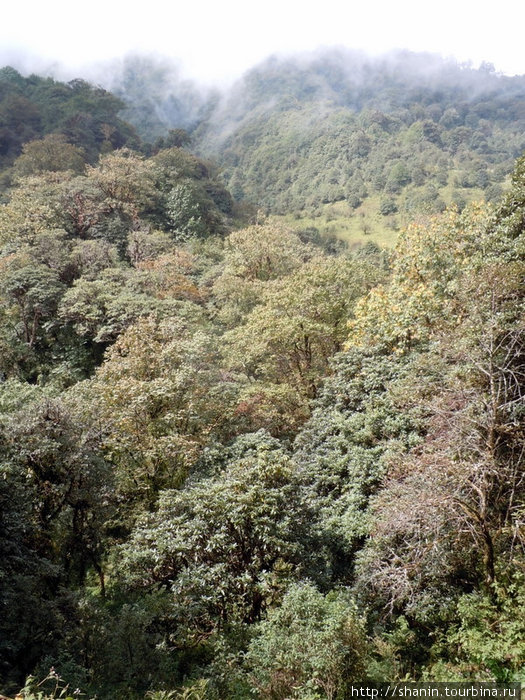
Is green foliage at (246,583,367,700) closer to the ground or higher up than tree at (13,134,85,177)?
closer to the ground

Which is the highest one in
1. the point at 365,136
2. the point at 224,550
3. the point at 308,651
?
the point at 365,136

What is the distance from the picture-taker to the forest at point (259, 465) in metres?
6.35

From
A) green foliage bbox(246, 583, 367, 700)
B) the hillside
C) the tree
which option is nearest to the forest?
green foliage bbox(246, 583, 367, 700)

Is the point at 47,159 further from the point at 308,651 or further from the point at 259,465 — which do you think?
the point at 308,651

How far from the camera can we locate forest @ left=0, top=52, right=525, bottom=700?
20.8 ft

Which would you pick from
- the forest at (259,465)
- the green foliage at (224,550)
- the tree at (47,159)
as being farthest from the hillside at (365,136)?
the green foliage at (224,550)

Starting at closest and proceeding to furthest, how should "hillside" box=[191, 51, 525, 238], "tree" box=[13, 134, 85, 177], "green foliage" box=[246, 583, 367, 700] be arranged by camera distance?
"green foliage" box=[246, 583, 367, 700]
"tree" box=[13, 134, 85, 177]
"hillside" box=[191, 51, 525, 238]

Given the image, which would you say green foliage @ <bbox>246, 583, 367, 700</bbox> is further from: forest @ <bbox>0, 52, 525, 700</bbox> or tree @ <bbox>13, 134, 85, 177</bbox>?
tree @ <bbox>13, 134, 85, 177</bbox>

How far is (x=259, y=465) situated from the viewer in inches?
326

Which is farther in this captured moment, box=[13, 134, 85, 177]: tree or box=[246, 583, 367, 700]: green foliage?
box=[13, 134, 85, 177]: tree

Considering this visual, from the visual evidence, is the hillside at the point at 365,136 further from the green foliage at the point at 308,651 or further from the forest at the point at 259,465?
the green foliage at the point at 308,651

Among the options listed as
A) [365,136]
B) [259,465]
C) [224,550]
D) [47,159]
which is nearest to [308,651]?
[224,550]

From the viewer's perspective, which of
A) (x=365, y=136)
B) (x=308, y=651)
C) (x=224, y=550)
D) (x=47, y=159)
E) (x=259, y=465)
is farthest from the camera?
(x=365, y=136)

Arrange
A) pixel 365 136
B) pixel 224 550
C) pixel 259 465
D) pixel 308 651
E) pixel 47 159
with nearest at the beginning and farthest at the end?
pixel 308 651 < pixel 224 550 < pixel 259 465 < pixel 47 159 < pixel 365 136
